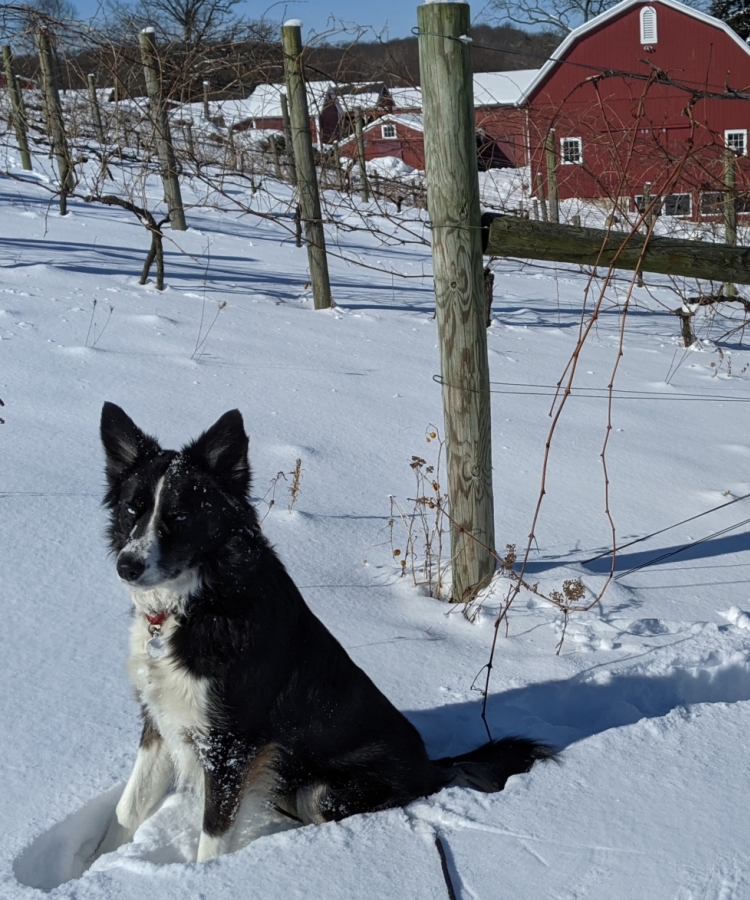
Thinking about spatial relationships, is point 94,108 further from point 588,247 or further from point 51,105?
point 588,247

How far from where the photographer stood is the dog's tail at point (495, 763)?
2383mm

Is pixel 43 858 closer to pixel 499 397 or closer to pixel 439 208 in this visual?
pixel 439 208

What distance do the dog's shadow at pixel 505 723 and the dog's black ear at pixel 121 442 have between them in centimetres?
97

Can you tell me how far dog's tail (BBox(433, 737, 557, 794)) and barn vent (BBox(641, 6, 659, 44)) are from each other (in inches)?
1016

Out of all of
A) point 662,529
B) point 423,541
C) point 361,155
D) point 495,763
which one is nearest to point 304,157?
point 361,155

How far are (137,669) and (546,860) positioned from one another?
123cm

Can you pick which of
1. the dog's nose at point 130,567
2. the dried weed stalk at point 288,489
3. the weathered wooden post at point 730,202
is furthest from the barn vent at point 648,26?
the dog's nose at point 130,567

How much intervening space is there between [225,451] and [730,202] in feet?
16.9

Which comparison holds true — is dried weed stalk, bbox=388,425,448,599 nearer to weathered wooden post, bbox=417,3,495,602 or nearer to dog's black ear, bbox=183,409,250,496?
weathered wooden post, bbox=417,3,495,602

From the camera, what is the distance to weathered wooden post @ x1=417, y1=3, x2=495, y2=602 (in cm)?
299

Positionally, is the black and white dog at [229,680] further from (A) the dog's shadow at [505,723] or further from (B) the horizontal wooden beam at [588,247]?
(B) the horizontal wooden beam at [588,247]

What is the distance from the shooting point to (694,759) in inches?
89.4

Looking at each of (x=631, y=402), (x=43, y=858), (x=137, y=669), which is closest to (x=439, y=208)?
(x=137, y=669)

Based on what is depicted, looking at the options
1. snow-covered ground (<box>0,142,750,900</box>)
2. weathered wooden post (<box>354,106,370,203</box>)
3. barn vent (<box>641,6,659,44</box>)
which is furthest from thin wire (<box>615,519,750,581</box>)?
barn vent (<box>641,6,659,44</box>)
